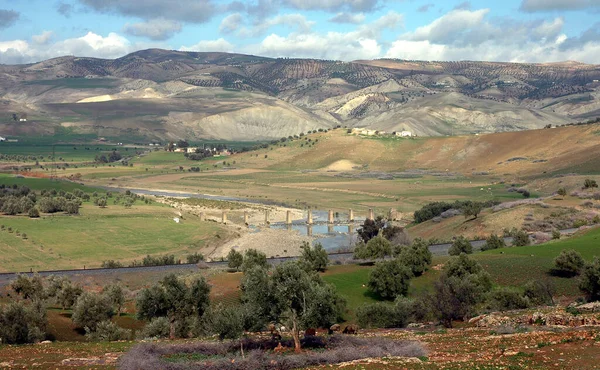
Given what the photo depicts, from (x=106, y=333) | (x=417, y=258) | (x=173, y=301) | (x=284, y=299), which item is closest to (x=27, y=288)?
(x=106, y=333)

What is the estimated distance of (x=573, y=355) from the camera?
918 inches

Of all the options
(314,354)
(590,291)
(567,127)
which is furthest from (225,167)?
(314,354)

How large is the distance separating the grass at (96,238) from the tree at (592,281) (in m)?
44.5

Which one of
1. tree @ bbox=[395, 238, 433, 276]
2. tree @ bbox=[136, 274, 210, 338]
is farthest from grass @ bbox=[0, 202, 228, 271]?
tree @ bbox=[136, 274, 210, 338]

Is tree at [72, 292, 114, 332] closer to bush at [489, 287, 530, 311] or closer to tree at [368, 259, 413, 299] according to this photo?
tree at [368, 259, 413, 299]

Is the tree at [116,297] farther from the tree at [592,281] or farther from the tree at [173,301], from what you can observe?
the tree at [592,281]

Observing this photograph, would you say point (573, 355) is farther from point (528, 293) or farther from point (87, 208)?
point (87, 208)

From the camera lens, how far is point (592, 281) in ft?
139

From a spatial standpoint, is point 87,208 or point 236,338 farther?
point 87,208

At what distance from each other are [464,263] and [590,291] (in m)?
8.84

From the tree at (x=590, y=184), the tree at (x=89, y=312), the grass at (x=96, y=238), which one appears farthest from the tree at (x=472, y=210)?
the tree at (x=89, y=312)

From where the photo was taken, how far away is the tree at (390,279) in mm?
48125

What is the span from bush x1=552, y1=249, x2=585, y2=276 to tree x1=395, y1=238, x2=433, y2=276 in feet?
28.8

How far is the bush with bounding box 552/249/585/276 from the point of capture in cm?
5050
